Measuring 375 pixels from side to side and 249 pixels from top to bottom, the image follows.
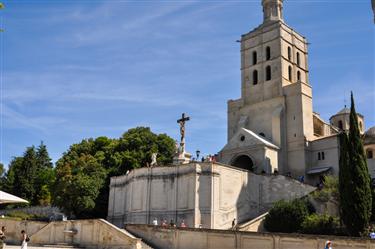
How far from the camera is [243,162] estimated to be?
5028cm

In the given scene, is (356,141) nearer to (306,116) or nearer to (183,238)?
(183,238)

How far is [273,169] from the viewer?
155 ft

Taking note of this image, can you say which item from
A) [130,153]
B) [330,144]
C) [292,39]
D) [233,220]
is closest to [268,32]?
[292,39]

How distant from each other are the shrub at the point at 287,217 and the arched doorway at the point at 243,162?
1333cm

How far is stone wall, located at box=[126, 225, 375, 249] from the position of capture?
66.4 ft

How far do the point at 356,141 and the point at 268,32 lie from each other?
28233 millimetres

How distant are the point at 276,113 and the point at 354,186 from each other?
2155 centimetres

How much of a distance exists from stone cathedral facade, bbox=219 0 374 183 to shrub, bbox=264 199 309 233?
1033 cm

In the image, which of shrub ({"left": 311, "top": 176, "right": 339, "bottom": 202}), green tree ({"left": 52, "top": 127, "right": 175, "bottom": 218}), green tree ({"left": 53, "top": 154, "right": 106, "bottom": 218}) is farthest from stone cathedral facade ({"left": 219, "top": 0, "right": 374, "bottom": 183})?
green tree ({"left": 53, "top": 154, "right": 106, "bottom": 218})

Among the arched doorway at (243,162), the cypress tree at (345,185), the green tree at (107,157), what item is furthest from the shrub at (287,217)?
the green tree at (107,157)

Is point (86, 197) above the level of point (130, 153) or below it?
below

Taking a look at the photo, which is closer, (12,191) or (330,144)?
(330,144)

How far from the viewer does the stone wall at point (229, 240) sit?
2023 cm

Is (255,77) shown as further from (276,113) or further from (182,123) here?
(182,123)
